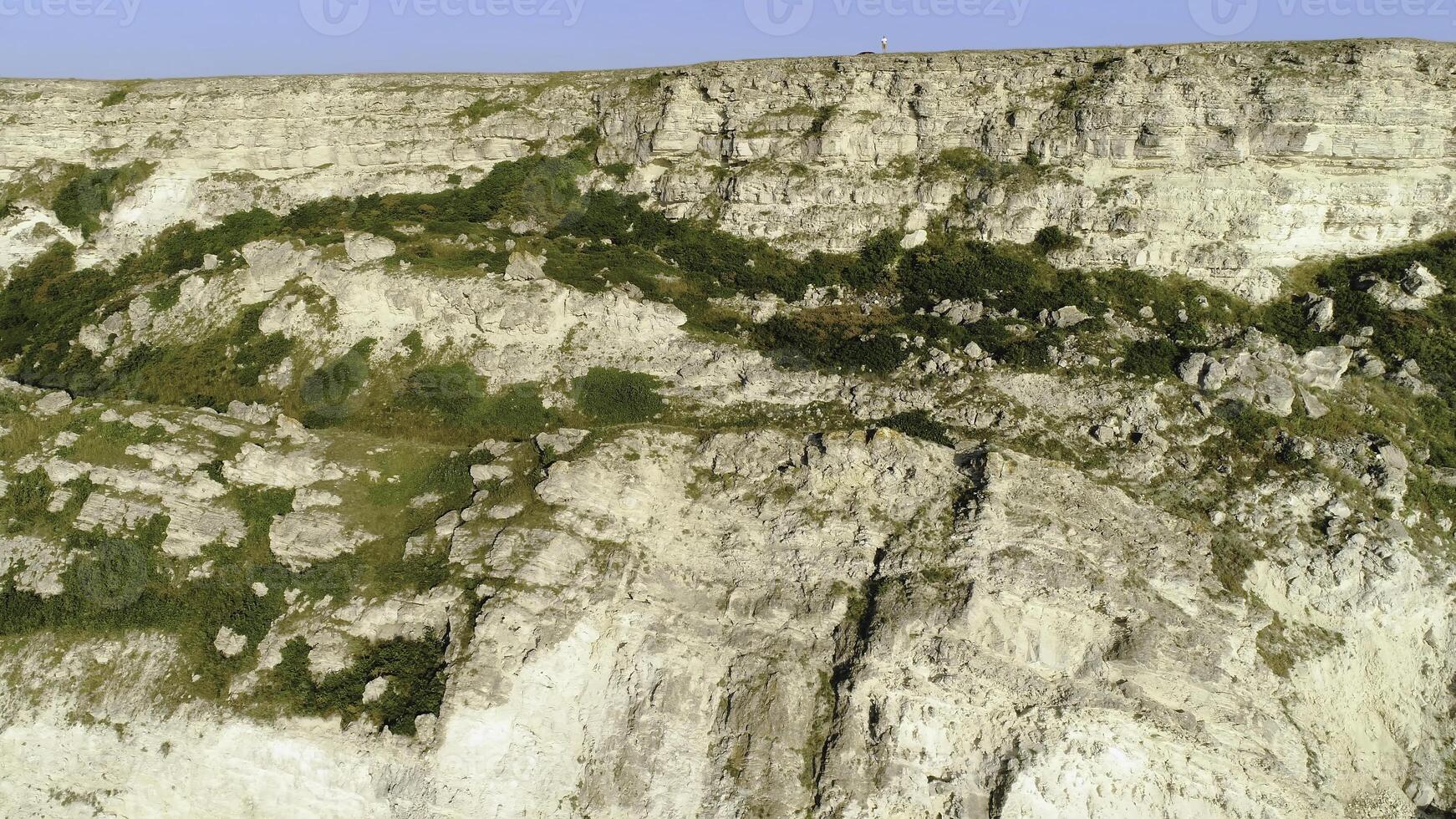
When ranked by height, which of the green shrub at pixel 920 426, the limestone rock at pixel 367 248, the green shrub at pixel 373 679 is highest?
the limestone rock at pixel 367 248

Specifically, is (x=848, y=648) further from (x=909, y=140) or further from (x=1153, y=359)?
(x=909, y=140)

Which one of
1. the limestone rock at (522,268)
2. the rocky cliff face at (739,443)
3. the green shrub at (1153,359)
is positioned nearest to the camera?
the rocky cliff face at (739,443)

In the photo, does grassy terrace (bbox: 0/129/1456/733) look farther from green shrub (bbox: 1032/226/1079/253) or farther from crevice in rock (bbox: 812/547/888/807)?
crevice in rock (bbox: 812/547/888/807)

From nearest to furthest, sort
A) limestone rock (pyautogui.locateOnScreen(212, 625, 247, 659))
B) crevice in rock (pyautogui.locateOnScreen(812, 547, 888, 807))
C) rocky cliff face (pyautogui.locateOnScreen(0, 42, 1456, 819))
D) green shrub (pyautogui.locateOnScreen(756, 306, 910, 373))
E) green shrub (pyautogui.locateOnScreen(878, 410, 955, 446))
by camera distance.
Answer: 1. crevice in rock (pyautogui.locateOnScreen(812, 547, 888, 807))
2. rocky cliff face (pyautogui.locateOnScreen(0, 42, 1456, 819))
3. limestone rock (pyautogui.locateOnScreen(212, 625, 247, 659))
4. green shrub (pyautogui.locateOnScreen(878, 410, 955, 446))
5. green shrub (pyautogui.locateOnScreen(756, 306, 910, 373))

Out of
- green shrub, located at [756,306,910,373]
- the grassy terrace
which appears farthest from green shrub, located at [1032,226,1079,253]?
green shrub, located at [756,306,910,373]

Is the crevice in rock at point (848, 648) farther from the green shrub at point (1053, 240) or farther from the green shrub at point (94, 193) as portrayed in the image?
the green shrub at point (94, 193)

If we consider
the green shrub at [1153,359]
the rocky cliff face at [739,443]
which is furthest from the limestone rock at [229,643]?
the green shrub at [1153,359]
